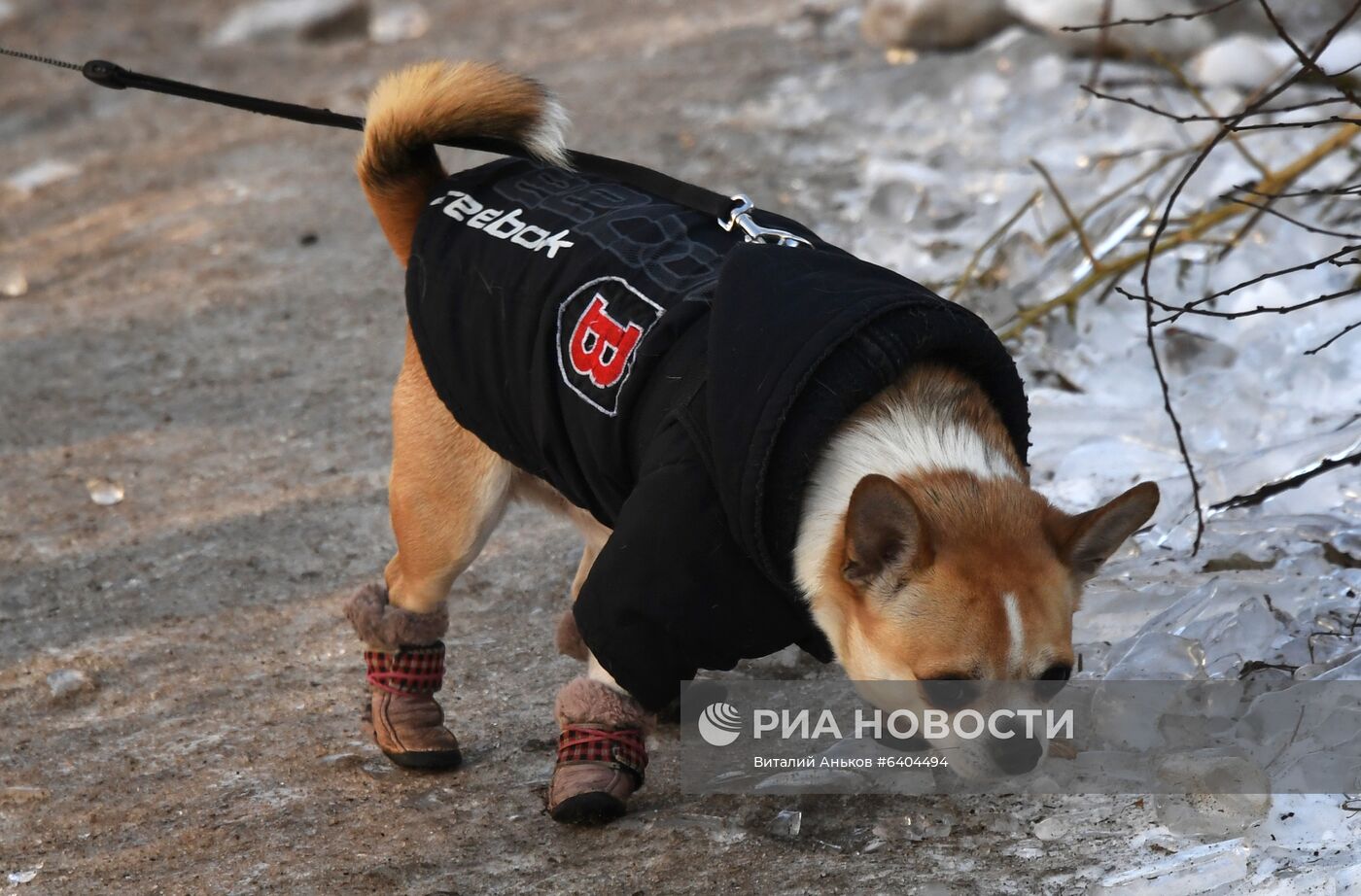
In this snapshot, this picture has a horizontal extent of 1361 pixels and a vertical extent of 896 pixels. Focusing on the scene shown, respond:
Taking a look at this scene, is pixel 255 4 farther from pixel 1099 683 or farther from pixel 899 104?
pixel 1099 683

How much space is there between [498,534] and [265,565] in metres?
0.68

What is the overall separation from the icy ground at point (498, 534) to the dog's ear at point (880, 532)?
1.95 feet

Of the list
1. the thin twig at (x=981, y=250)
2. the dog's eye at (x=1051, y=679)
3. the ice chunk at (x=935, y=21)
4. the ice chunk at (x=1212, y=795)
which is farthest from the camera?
the ice chunk at (x=935, y=21)

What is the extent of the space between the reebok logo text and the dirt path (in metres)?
1.14

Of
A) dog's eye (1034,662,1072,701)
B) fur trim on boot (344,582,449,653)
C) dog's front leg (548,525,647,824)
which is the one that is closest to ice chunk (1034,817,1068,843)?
dog's eye (1034,662,1072,701)

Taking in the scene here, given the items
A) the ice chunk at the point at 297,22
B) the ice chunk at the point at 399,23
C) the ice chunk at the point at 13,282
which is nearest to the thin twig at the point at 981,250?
the ice chunk at the point at 13,282

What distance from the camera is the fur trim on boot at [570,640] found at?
11.1 ft

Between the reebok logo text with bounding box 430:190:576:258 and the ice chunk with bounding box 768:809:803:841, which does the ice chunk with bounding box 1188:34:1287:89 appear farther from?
the ice chunk with bounding box 768:809:803:841

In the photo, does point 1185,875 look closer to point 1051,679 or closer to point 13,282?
point 1051,679

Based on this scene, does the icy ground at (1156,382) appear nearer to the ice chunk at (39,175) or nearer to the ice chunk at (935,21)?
the ice chunk at (935,21)

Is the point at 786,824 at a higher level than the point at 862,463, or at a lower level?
lower

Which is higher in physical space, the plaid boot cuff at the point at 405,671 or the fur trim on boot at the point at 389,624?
the fur trim on boot at the point at 389,624

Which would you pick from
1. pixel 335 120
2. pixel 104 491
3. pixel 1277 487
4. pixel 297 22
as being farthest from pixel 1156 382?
pixel 297 22

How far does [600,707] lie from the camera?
2852 millimetres
